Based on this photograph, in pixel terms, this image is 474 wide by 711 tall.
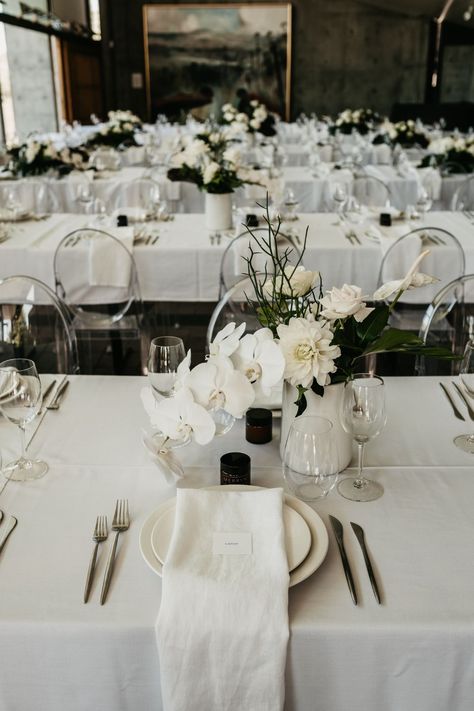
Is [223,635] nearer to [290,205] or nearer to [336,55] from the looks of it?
[290,205]

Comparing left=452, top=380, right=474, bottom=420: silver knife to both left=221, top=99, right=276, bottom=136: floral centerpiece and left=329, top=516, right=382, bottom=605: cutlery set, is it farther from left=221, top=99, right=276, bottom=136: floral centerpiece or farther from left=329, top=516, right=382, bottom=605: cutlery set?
left=221, top=99, right=276, bottom=136: floral centerpiece

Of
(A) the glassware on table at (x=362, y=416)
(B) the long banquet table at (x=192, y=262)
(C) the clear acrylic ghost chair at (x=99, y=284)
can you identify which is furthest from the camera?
(B) the long banquet table at (x=192, y=262)

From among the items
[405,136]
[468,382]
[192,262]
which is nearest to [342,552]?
[468,382]

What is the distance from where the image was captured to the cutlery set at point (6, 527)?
57.2 inches

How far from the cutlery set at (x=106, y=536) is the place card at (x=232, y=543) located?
0.20 meters

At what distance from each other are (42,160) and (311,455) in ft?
16.3

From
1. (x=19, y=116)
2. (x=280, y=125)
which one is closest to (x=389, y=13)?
(x=280, y=125)

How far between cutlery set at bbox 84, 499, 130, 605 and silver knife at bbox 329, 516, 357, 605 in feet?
1.38

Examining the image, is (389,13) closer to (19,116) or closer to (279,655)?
(19,116)

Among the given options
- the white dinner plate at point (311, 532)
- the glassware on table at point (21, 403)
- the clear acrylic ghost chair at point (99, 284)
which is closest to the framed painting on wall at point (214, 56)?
the clear acrylic ghost chair at point (99, 284)

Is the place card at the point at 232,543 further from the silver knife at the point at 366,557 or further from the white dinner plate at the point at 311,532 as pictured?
the silver knife at the point at 366,557

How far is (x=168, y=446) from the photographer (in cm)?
168

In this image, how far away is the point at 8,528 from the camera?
1496mm

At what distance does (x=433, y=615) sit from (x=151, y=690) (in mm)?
504
